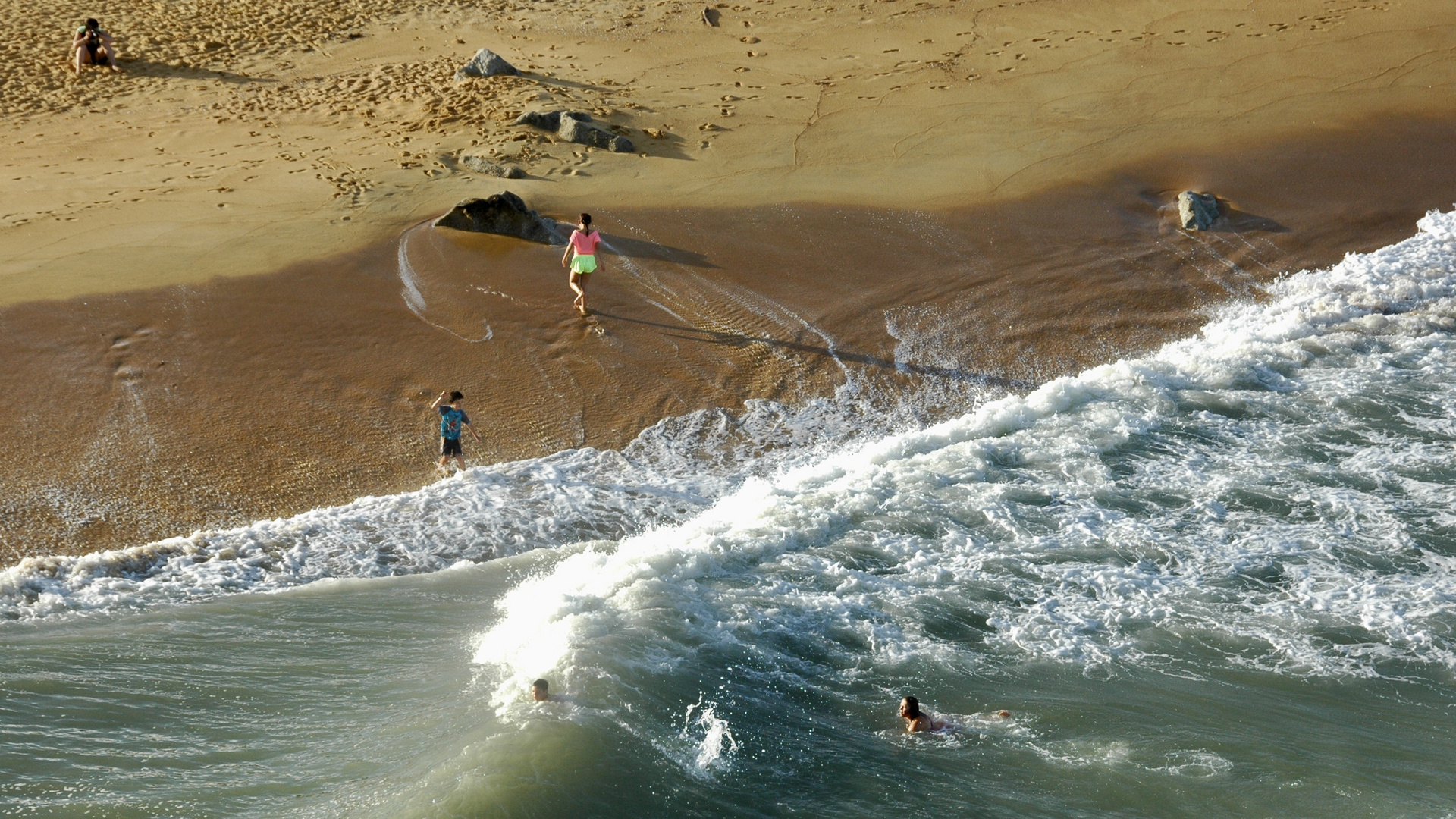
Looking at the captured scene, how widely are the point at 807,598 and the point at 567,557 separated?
2200 millimetres

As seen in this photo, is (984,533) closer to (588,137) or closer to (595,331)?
(595,331)


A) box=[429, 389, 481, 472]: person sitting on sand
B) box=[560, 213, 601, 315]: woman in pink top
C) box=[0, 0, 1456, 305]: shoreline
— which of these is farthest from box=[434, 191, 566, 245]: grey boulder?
box=[429, 389, 481, 472]: person sitting on sand

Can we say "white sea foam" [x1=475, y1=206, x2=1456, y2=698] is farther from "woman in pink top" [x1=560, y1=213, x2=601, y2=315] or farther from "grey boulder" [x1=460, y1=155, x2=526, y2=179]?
"grey boulder" [x1=460, y1=155, x2=526, y2=179]

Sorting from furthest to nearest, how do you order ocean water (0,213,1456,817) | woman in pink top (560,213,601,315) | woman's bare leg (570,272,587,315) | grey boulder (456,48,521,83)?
grey boulder (456,48,521,83)
woman's bare leg (570,272,587,315)
woman in pink top (560,213,601,315)
ocean water (0,213,1456,817)

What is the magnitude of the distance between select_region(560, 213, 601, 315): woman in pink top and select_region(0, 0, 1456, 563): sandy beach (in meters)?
0.32

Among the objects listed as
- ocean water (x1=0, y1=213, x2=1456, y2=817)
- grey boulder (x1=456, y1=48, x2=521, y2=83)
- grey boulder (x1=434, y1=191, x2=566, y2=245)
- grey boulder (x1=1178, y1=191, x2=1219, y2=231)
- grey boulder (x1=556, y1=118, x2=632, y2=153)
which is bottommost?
ocean water (x1=0, y1=213, x2=1456, y2=817)

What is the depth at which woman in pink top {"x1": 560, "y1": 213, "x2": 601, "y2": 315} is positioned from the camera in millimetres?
13461

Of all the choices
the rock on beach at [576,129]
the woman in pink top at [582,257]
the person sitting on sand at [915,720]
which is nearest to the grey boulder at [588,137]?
the rock on beach at [576,129]

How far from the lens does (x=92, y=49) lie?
18.7 metres

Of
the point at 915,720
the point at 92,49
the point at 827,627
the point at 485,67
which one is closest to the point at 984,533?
the point at 827,627

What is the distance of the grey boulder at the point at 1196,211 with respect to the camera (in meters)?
16.0

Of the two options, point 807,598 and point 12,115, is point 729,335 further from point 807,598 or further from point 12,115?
point 12,115

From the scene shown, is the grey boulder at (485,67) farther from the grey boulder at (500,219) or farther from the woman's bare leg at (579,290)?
the woman's bare leg at (579,290)

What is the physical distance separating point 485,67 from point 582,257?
6.36m
